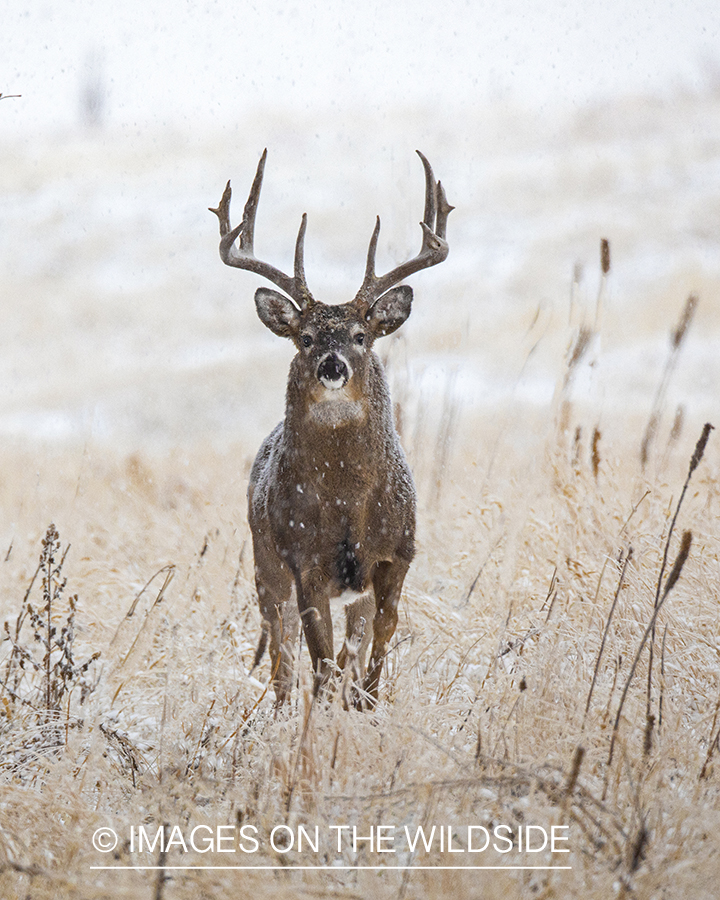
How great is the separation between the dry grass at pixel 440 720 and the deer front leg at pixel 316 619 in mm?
278

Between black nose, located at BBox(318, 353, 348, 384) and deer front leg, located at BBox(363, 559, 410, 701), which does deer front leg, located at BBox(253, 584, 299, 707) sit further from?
black nose, located at BBox(318, 353, 348, 384)

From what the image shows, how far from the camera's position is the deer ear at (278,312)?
4879 millimetres

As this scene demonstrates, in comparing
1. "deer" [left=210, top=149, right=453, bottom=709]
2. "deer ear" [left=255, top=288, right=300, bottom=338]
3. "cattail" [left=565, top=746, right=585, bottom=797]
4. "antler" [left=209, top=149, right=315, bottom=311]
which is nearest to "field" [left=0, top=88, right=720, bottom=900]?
"cattail" [left=565, top=746, right=585, bottom=797]

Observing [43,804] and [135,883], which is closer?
[135,883]

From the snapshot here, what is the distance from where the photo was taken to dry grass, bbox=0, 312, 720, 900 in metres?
2.89

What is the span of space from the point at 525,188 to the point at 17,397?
52.7 ft

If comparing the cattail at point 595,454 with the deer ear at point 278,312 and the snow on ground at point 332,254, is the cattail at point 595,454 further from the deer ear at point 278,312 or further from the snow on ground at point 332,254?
the snow on ground at point 332,254

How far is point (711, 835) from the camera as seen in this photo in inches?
109

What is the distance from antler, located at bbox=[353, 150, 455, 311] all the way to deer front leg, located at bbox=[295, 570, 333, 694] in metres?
1.37

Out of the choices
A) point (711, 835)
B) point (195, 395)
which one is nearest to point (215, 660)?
point (711, 835)

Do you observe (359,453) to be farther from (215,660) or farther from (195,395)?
(195,395)

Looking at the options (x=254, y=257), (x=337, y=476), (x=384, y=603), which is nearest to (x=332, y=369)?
(x=337, y=476)

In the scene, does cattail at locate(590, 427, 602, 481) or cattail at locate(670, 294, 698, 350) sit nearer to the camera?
cattail at locate(590, 427, 602, 481)

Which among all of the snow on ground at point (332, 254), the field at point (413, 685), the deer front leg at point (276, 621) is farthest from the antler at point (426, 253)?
the snow on ground at point (332, 254)
